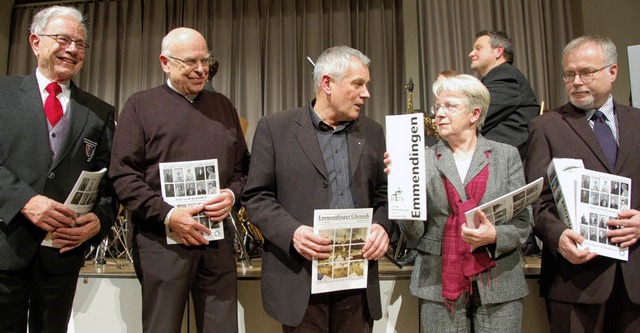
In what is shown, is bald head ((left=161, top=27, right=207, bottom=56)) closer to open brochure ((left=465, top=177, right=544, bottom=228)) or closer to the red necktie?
the red necktie

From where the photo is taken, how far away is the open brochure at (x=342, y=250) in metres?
1.75

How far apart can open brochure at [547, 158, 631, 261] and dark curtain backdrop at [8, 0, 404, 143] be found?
12.9 feet

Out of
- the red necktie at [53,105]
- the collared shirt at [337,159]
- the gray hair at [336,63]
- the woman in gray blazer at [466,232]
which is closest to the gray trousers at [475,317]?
the woman in gray blazer at [466,232]

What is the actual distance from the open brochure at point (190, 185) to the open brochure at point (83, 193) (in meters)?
0.24

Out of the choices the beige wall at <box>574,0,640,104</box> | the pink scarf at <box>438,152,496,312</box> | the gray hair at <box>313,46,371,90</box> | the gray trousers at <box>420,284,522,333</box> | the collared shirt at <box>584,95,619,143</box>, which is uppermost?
the beige wall at <box>574,0,640,104</box>

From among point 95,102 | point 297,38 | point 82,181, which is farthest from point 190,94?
point 297,38

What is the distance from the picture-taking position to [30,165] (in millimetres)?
1879

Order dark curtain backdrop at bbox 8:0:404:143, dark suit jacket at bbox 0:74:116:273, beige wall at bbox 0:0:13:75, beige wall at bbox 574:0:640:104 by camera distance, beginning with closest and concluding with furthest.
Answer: dark suit jacket at bbox 0:74:116:273, beige wall at bbox 574:0:640:104, dark curtain backdrop at bbox 8:0:404:143, beige wall at bbox 0:0:13:75

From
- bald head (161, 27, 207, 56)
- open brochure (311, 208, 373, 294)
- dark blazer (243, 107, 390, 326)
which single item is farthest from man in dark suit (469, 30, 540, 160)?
bald head (161, 27, 207, 56)

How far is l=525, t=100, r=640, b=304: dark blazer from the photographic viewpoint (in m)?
1.86

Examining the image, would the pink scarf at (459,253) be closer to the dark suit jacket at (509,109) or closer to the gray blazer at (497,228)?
the gray blazer at (497,228)

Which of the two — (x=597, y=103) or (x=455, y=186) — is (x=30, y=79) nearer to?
(x=455, y=186)

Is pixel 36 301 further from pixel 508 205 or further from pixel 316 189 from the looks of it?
pixel 508 205

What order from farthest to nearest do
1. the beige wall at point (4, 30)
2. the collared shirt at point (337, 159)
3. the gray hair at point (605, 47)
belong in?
the beige wall at point (4, 30) < the gray hair at point (605, 47) < the collared shirt at point (337, 159)
